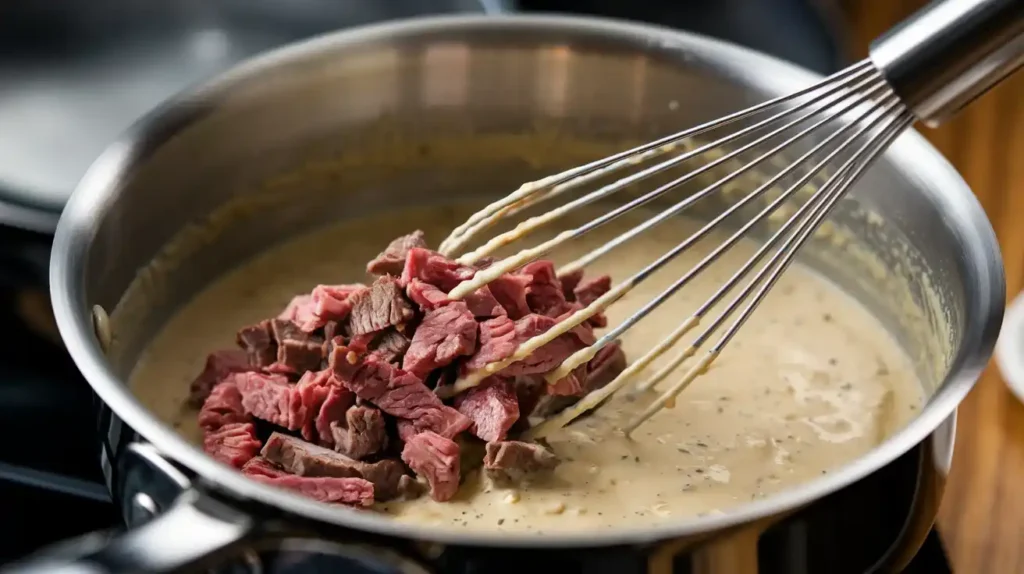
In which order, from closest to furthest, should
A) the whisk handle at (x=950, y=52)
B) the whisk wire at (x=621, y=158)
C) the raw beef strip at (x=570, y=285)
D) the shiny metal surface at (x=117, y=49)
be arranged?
1. the whisk handle at (x=950, y=52)
2. the whisk wire at (x=621, y=158)
3. the raw beef strip at (x=570, y=285)
4. the shiny metal surface at (x=117, y=49)

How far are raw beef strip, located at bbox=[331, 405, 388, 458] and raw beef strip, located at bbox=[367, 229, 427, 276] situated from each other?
0.16 metres

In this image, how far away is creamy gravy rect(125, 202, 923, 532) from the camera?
104 centimetres

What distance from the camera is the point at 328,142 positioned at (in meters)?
1.43

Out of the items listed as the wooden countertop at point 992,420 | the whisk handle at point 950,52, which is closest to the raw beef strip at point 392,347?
the whisk handle at point 950,52

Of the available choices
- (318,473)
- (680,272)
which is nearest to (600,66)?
(680,272)

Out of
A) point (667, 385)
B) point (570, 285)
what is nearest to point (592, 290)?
point (570, 285)

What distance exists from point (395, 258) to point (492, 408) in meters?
0.21

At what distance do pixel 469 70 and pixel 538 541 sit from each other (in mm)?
783

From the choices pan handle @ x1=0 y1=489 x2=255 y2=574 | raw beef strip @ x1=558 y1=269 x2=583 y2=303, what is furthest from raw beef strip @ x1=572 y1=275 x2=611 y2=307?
pan handle @ x1=0 y1=489 x2=255 y2=574

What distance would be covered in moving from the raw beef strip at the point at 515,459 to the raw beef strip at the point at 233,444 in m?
0.22

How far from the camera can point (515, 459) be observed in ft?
3.36

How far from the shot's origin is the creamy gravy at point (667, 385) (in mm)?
1041

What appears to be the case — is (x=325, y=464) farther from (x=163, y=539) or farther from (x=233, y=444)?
(x=163, y=539)

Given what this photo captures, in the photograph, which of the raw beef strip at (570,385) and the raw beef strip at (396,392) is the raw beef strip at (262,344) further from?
the raw beef strip at (570,385)
